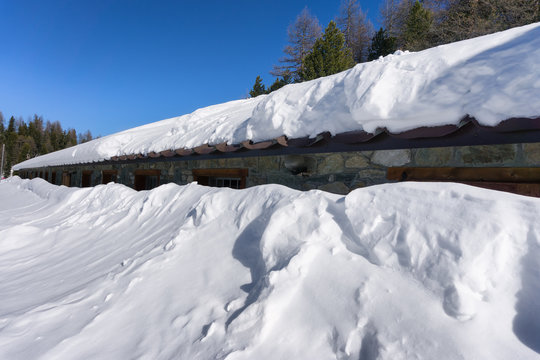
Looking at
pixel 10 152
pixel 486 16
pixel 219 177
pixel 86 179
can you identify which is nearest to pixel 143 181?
pixel 219 177

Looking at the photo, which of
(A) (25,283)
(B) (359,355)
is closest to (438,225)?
(B) (359,355)

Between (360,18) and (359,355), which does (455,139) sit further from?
(360,18)

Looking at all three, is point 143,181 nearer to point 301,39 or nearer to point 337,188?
point 337,188

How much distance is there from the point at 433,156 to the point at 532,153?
2.32 ft

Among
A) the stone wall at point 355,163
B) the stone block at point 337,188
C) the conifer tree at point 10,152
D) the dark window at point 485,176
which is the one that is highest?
the conifer tree at point 10,152

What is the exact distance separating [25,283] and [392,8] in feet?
96.5

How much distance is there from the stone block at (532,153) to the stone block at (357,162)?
4.31 feet

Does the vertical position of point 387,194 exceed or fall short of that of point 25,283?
it exceeds it

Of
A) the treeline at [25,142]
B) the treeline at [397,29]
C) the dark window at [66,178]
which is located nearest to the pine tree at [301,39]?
the treeline at [397,29]

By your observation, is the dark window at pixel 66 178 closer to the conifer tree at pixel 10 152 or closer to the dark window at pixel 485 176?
the dark window at pixel 485 176

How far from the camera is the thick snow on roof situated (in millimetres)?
2025

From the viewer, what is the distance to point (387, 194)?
1775 millimetres

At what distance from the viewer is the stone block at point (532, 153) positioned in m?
2.19

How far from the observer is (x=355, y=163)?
10.5 ft
